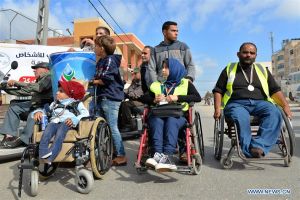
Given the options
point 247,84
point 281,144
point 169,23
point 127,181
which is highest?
point 169,23

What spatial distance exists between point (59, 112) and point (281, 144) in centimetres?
278

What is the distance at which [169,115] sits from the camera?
4.39 m

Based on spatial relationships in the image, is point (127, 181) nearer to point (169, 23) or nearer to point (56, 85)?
point (56, 85)

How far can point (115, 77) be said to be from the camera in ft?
16.3

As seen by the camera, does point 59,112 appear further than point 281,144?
No

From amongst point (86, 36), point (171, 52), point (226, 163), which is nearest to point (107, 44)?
point (171, 52)

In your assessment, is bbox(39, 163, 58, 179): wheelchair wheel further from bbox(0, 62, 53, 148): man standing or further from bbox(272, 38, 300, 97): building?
Result: bbox(272, 38, 300, 97): building

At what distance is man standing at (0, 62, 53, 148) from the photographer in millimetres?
5305

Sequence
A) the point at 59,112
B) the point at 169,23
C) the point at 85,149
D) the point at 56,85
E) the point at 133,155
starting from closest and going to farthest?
the point at 85,149
the point at 59,112
the point at 56,85
the point at 169,23
the point at 133,155

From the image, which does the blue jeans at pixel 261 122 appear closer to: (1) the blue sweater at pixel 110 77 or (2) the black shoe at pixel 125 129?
(1) the blue sweater at pixel 110 77

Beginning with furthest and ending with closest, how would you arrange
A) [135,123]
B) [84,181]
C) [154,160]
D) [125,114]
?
1. [135,123]
2. [125,114]
3. [154,160]
4. [84,181]

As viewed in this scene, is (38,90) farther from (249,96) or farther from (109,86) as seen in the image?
(249,96)

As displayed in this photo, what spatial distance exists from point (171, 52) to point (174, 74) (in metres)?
0.72

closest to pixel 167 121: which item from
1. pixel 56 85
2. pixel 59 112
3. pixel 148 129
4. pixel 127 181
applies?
pixel 148 129
